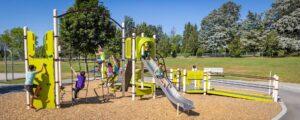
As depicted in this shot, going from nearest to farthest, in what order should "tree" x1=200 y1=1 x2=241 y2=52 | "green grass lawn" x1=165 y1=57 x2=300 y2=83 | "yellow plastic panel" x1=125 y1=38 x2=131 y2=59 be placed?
"yellow plastic panel" x1=125 y1=38 x2=131 y2=59, "green grass lawn" x1=165 y1=57 x2=300 y2=83, "tree" x1=200 y1=1 x2=241 y2=52

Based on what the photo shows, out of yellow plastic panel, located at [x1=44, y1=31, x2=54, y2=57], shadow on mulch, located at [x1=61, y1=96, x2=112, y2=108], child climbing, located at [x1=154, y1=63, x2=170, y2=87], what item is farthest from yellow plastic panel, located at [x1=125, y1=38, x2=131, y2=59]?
yellow plastic panel, located at [x1=44, y1=31, x2=54, y2=57]

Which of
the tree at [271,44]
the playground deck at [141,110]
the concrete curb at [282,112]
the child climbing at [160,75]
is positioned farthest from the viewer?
the tree at [271,44]

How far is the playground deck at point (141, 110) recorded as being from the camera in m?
11.2

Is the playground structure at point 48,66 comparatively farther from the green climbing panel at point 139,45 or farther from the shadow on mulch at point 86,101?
the green climbing panel at point 139,45

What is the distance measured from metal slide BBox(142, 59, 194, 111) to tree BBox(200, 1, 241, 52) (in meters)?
72.1

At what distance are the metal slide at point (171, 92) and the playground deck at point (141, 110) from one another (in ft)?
1.13

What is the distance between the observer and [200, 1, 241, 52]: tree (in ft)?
283

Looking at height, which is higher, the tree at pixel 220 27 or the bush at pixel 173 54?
the tree at pixel 220 27

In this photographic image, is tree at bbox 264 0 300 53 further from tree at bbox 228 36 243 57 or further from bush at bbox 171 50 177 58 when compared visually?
bush at bbox 171 50 177 58

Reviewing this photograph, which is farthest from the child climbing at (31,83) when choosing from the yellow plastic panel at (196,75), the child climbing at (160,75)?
the yellow plastic panel at (196,75)

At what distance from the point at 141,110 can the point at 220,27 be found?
77333mm

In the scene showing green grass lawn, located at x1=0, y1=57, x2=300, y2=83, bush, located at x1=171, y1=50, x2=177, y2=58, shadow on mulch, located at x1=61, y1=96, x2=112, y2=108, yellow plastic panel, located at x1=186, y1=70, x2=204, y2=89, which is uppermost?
bush, located at x1=171, y1=50, x2=177, y2=58

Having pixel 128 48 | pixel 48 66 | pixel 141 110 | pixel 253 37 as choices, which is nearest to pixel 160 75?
pixel 128 48

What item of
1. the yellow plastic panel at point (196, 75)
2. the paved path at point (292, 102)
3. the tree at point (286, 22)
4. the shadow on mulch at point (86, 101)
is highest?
the tree at point (286, 22)
